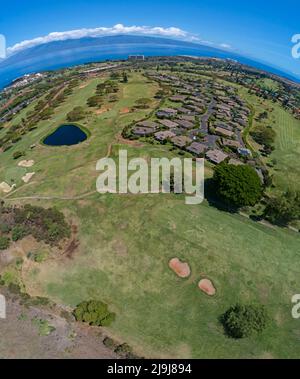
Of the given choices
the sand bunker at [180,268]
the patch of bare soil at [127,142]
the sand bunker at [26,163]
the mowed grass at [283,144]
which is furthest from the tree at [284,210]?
the sand bunker at [26,163]

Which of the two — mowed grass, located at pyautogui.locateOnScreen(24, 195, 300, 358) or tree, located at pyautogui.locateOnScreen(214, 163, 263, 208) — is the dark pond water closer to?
mowed grass, located at pyautogui.locateOnScreen(24, 195, 300, 358)

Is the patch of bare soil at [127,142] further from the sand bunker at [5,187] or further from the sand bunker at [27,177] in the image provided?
the sand bunker at [5,187]

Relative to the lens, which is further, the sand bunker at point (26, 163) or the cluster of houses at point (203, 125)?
the cluster of houses at point (203, 125)

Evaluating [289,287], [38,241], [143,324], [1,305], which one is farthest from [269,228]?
[1,305]

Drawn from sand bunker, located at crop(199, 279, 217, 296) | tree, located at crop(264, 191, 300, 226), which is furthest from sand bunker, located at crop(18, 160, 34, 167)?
tree, located at crop(264, 191, 300, 226)

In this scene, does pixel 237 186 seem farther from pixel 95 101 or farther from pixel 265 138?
pixel 95 101

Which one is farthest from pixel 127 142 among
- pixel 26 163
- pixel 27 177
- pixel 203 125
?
pixel 203 125
